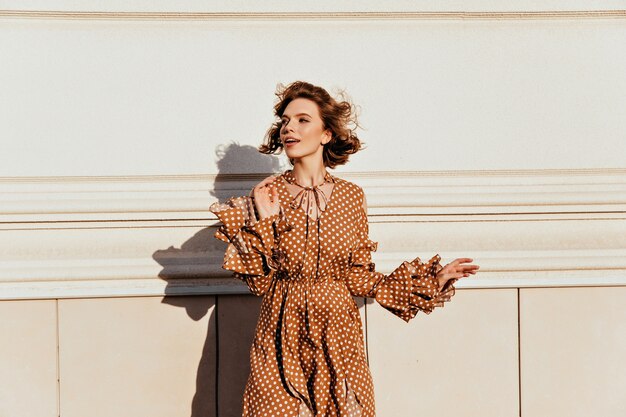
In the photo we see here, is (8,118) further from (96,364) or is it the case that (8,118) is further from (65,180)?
(96,364)

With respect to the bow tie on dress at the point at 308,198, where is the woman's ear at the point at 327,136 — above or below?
above

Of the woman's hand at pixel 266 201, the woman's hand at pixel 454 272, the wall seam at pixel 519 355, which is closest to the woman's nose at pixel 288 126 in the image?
the woman's hand at pixel 266 201

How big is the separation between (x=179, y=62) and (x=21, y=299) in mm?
1201

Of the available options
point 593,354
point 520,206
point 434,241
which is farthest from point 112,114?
point 593,354

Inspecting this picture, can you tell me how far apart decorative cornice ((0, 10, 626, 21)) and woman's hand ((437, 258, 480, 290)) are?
1259mm

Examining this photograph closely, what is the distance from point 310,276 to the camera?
3.41 meters

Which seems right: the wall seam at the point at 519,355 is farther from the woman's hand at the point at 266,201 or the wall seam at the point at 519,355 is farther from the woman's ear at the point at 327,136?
the woman's hand at the point at 266,201

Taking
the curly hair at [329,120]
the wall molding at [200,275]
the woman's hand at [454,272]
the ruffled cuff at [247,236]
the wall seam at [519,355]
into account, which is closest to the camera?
the ruffled cuff at [247,236]

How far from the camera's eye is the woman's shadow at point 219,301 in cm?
401

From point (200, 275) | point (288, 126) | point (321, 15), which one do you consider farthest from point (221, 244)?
point (321, 15)

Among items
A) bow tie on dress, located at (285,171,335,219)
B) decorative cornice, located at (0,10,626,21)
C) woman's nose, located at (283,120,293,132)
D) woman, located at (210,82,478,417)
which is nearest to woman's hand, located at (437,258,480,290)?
woman, located at (210,82,478,417)

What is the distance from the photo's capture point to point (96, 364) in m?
4.00

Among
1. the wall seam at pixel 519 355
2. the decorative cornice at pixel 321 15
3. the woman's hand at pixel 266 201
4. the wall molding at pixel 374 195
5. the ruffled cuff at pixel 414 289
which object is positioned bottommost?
the wall seam at pixel 519 355

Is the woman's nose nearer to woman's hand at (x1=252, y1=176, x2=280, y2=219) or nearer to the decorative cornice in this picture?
woman's hand at (x1=252, y1=176, x2=280, y2=219)
